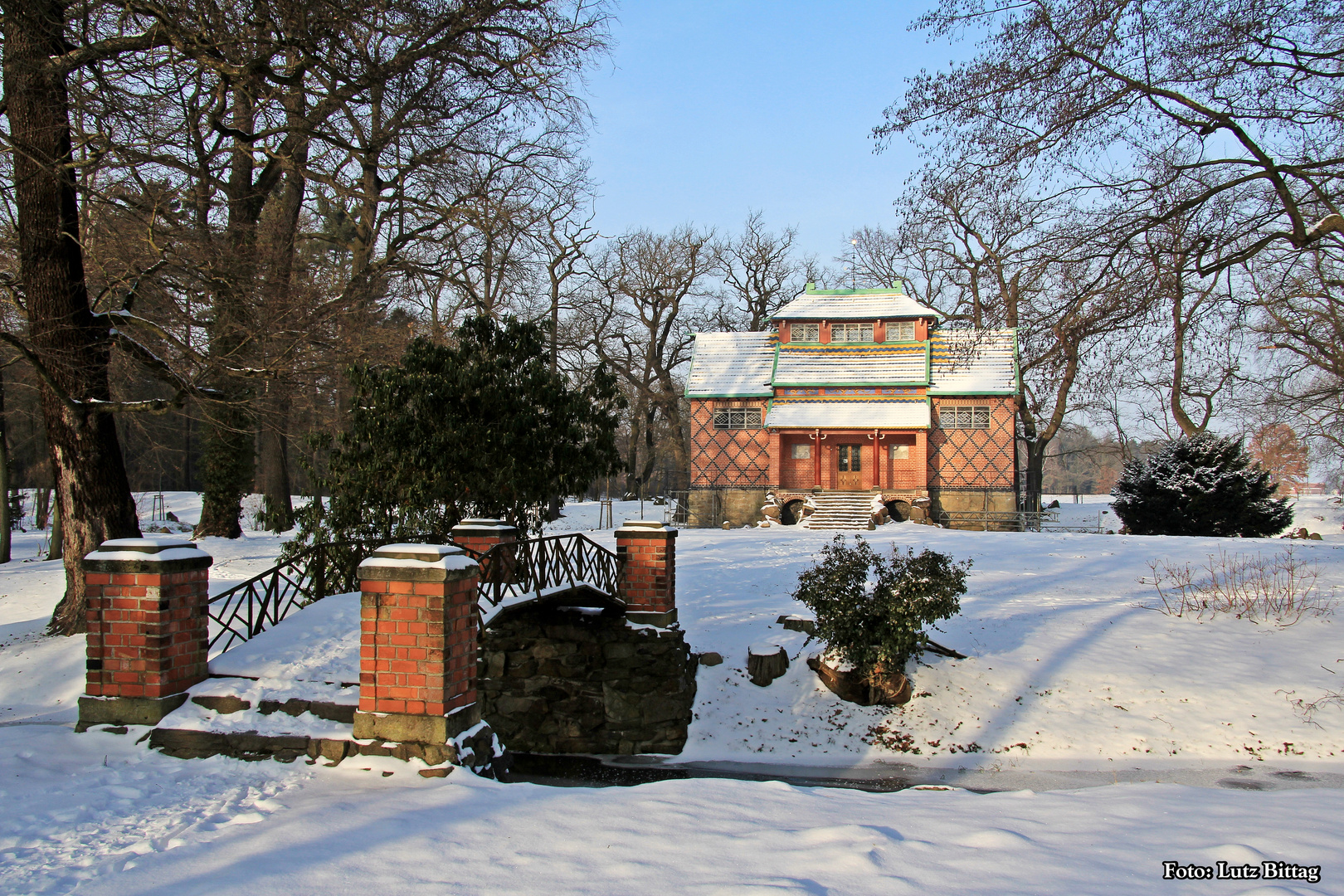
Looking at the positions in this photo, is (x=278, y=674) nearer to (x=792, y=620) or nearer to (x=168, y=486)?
(x=792, y=620)

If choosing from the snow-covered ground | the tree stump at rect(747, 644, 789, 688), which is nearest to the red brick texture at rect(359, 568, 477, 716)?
the snow-covered ground

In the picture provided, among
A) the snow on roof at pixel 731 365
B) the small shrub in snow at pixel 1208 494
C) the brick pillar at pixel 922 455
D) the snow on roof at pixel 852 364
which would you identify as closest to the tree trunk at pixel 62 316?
the snow on roof at pixel 731 365

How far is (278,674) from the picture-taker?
18.4 ft

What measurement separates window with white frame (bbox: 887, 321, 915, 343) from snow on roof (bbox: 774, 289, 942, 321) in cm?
42

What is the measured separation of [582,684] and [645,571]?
180 centimetres

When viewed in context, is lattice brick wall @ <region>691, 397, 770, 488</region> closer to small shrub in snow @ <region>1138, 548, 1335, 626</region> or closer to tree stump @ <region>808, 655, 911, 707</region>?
small shrub in snow @ <region>1138, 548, 1335, 626</region>

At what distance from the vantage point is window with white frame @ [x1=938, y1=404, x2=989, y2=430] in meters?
29.5

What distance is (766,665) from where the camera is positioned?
35.9 feet

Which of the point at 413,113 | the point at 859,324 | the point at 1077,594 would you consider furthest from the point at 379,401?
the point at 859,324

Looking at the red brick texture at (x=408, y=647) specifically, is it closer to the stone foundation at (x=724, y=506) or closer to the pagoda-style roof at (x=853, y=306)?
the stone foundation at (x=724, y=506)

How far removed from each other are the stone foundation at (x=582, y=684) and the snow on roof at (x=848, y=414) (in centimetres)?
1976

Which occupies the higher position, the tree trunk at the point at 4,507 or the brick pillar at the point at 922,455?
the brick pillar at the point at 922,455

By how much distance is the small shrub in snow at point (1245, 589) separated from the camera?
12.1 m

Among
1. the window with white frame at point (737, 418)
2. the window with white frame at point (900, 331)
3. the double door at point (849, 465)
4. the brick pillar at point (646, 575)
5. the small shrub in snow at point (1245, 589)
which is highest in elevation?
the window with white frame at point (900, 331)
